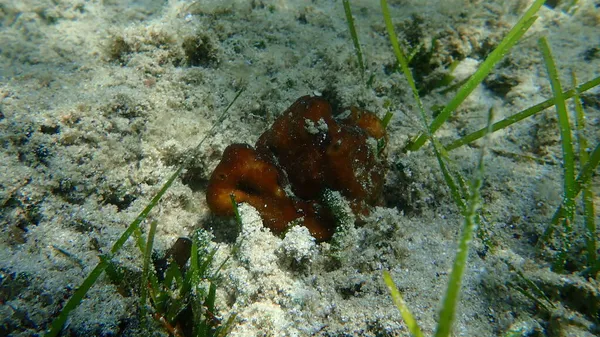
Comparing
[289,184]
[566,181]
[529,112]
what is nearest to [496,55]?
[529,112]

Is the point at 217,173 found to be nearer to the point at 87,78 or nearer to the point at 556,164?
the point at 87,78

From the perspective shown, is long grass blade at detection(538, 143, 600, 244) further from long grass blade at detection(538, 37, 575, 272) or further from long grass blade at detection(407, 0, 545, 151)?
long grass blade at detection(407, 0, 545, 151)

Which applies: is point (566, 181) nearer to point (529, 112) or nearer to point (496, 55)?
point (529, 112)

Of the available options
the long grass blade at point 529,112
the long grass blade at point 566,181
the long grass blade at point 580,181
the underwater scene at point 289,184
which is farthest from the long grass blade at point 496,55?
the long grass blade at point 580,181

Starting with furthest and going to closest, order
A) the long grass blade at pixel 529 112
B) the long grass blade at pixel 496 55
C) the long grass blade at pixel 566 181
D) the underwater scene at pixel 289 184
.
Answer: the long grass blade at pixel 496 55, the long grass blade at pixel 529 112, the long grass blade at pixel 566 181, the underwater scene at pixel 289 184

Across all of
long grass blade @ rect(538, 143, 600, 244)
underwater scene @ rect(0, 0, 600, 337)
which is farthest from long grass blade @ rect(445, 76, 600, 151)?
long grass blade @ rect(538, 143, 600, 244)

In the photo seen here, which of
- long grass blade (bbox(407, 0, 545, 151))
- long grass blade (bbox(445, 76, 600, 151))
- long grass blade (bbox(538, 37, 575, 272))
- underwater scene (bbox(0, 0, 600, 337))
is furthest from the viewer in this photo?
long grass blade (bbox(407, 0, 545, 151))

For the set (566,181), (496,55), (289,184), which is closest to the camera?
(566,181)

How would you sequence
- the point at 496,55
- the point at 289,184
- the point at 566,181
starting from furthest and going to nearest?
the point at 496,55 → the point at 289,184 → the point at 566,181

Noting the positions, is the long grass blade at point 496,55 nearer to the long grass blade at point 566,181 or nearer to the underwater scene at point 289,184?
the underwater scene at point 289,184
